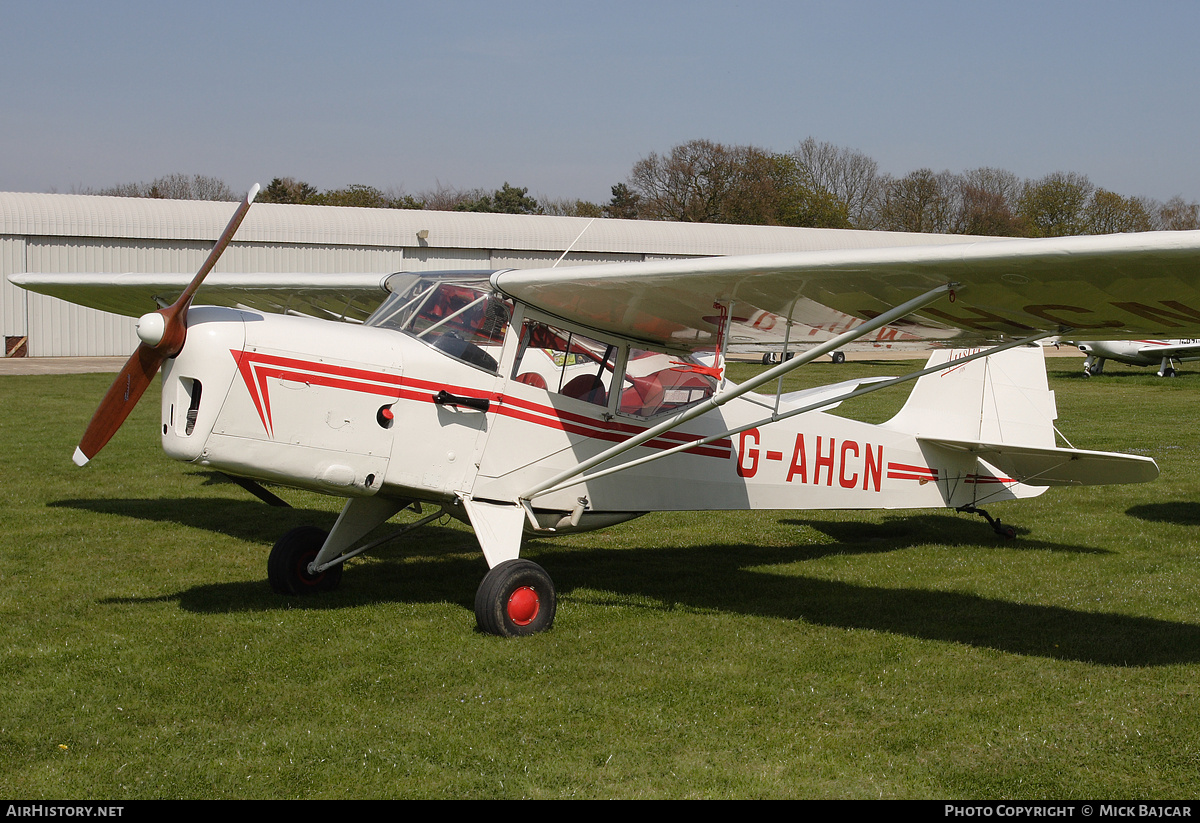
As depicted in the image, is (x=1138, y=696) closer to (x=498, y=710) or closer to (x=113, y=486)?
(x=498, y=710)

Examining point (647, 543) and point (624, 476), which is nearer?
point (624, 476)

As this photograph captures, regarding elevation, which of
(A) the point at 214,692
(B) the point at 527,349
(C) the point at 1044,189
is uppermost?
(C) the point at 1044,189

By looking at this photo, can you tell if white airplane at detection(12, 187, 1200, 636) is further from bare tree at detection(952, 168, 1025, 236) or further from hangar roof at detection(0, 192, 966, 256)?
bare tree at detection(952, 168, 1025, 236)

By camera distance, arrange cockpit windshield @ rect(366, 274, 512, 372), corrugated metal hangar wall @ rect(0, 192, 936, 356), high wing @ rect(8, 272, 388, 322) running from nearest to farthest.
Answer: cockpit windshield @ rect(366, 274, 512, 372) < high wing @ rect(8, 272, 388, 322) < corrugated metal hangar wall @ rect(0, 192, 936, 356)

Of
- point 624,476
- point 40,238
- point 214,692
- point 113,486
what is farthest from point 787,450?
point 40,238

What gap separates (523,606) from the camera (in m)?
6.41

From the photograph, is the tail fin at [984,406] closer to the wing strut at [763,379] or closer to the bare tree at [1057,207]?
the wing strut at [763,379]

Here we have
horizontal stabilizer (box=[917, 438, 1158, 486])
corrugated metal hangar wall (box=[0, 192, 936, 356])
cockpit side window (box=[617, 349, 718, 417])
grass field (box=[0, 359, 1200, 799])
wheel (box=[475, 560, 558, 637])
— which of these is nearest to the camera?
grass field (box=[0, 359, 1200, 799])

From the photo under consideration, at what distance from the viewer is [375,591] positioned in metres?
7.57

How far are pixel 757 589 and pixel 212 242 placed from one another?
34035mm

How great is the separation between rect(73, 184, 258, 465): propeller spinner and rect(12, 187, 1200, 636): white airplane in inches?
0.6

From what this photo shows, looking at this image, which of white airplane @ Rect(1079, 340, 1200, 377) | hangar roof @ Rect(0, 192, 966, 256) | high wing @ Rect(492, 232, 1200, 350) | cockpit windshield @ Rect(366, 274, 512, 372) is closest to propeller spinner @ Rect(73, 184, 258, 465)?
cockpit windshield @ Rect(366, 274, 512, 372)

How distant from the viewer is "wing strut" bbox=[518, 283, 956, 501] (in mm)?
5617

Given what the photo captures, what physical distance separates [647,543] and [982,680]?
4.48 m
